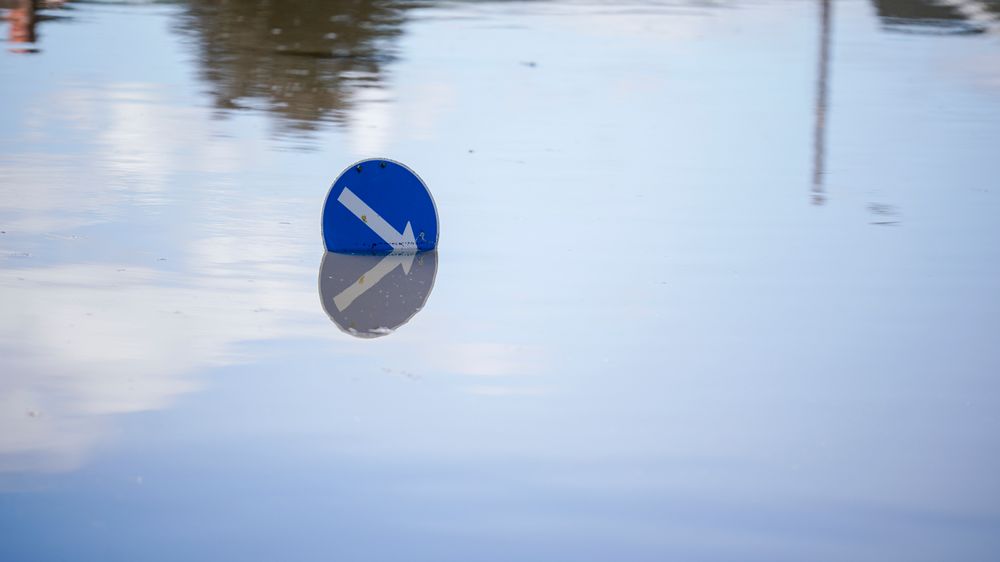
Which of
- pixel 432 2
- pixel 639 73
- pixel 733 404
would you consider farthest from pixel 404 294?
pixel 432 2

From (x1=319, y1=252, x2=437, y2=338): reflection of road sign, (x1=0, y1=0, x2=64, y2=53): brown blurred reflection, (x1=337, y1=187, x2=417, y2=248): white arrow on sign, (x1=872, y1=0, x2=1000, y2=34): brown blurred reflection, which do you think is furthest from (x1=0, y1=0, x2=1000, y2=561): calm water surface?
(x1=872, y1=0, x2=1000, y2=34): brown blurred reflection

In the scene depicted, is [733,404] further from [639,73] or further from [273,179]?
[639,73]

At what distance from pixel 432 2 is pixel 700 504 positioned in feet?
55.6

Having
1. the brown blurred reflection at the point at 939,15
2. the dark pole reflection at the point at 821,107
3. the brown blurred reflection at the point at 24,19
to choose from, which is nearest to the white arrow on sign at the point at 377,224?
the dark pole reflection at the point at 821,107

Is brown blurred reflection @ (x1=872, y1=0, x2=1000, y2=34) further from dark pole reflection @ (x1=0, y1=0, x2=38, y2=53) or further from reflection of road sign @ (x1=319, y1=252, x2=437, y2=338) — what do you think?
reflection of road sign @ (x1=319, y1=252, x2=437, y2=338)

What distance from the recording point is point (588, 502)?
5004mm

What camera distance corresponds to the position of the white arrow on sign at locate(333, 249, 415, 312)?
740 cm

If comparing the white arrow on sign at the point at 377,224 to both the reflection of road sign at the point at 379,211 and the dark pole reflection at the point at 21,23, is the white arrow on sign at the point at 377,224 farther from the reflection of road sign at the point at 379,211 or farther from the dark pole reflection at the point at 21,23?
the dark pole reflection at the point at 21,23

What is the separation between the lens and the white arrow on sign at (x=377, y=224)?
8156 millimetres

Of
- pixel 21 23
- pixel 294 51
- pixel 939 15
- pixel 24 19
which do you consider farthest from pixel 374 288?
pixel 939 15

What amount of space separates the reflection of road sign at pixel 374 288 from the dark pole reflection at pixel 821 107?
3140mm

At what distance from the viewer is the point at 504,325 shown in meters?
7.01

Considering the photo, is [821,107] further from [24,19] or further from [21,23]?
[24,19]

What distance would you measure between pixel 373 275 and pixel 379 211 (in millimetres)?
454
